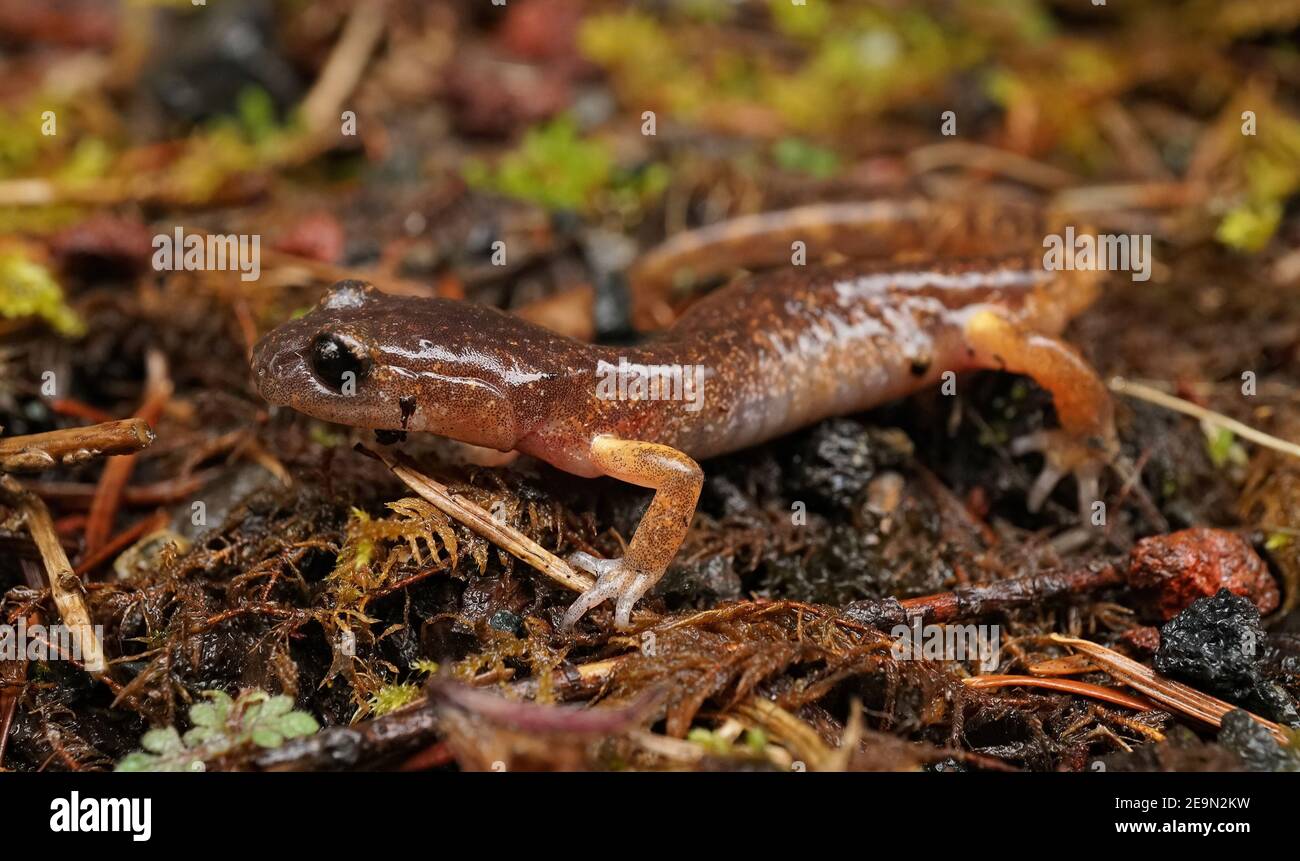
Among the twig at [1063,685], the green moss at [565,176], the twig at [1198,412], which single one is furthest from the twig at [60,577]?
the twig at [1198,412]

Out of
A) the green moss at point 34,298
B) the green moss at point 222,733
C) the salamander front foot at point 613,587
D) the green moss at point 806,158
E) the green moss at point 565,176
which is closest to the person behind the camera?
the green moss at point 222,733

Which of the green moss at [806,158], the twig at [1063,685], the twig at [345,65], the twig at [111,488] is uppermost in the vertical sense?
the twig at [345,65]

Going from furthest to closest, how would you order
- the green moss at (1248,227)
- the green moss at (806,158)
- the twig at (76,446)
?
the green moss at (806,158) → the green moss at (1248,227) → the twig at (76,446)

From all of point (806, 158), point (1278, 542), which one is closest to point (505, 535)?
point (1278, 542)

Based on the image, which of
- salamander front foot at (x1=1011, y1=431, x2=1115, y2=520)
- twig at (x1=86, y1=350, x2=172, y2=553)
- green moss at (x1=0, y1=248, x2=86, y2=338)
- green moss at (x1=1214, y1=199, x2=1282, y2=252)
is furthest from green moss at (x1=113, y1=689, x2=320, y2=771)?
green moss at (x1=1214, y1=199, x2=1282, y2=252)

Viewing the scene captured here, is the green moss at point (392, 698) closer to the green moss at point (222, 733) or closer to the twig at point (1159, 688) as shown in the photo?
the green moss at point (222, 733)

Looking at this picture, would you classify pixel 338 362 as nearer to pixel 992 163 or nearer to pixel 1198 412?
pixel 1198 412

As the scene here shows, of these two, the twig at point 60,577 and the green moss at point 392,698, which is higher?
the twig at point 60,577
